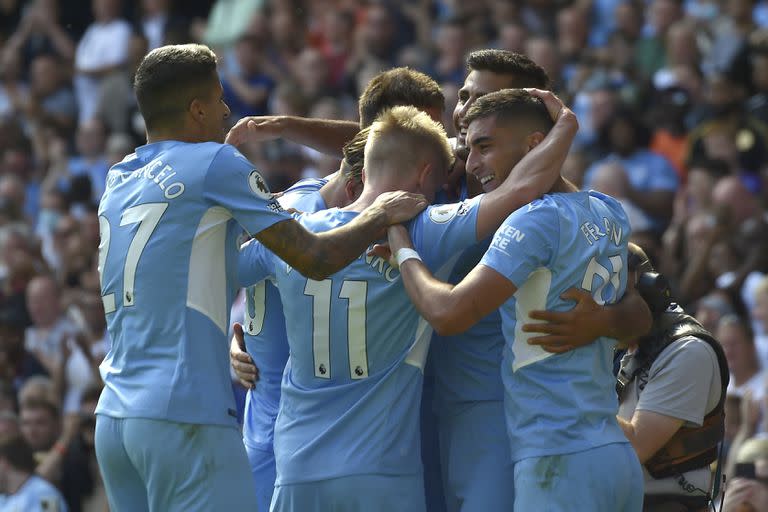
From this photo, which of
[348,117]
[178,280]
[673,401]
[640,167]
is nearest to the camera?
[178,280]

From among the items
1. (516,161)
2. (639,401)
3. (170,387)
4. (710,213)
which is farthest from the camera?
(710,213)

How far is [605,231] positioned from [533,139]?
473 millimetres

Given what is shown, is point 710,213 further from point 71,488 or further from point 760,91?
point 71,488

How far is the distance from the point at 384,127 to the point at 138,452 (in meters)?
1.59

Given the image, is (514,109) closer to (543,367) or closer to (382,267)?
(382,267)

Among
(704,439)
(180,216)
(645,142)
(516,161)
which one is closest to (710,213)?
(645,142)

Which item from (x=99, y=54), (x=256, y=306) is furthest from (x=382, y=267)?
(x=99, y=54)

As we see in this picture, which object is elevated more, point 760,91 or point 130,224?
point 130,224

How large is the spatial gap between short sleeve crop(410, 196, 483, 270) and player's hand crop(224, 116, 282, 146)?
127 centimetres

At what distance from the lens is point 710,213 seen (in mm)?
10453

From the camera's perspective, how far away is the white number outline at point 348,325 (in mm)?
5234

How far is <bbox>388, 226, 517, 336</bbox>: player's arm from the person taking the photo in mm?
5016

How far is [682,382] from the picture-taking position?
5836 millimetres

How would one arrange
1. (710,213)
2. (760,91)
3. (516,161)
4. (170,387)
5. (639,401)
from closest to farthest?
(170,387), (516,161), (639,401), (710,213), (760,91)
